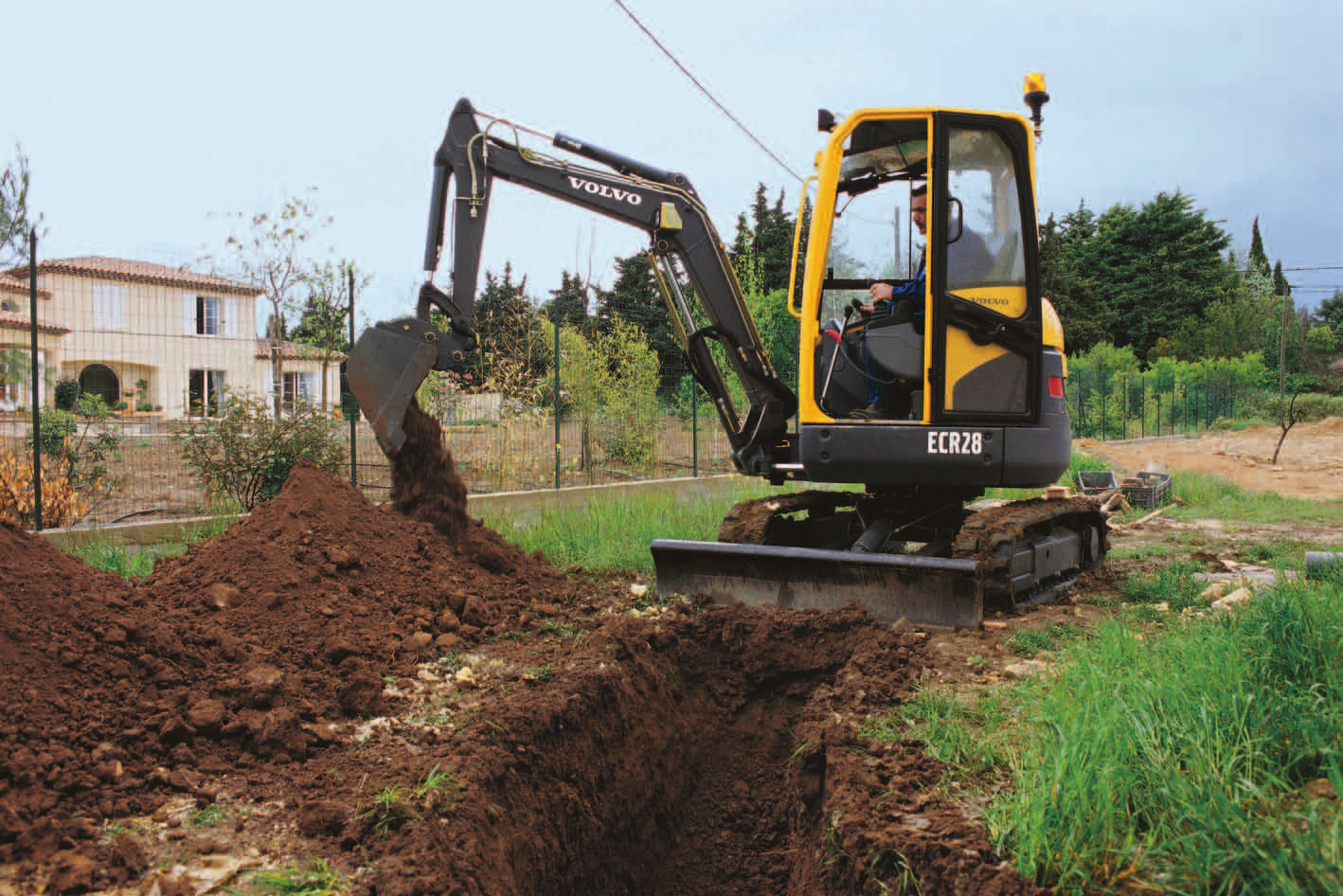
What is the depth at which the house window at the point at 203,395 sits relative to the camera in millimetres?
8594

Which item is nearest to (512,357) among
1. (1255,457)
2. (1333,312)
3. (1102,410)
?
(1255,457)

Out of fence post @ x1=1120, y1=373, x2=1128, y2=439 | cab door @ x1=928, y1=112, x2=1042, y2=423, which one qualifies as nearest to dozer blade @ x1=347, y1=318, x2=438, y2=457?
cab door @ x1=928, y1=112, x2=1042, y2=423

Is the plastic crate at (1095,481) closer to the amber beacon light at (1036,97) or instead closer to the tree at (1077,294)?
the amber beacon light at (1036,97)

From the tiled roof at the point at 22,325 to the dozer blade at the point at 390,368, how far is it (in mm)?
3388

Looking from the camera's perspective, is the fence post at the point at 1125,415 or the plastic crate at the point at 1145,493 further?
the fence post at the point at 1125,415

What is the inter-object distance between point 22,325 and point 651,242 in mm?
5389

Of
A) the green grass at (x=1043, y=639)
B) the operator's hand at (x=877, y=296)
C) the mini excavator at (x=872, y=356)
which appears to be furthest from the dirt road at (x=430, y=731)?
the operator's hand at (x=877, y=296)

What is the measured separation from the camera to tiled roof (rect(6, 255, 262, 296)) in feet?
27.5

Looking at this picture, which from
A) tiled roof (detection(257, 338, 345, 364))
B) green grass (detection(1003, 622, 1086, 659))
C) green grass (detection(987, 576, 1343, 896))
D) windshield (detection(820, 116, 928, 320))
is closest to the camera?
green grass (detection(987, 576, 1343, 896))

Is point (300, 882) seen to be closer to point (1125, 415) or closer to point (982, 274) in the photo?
point (982, 274)

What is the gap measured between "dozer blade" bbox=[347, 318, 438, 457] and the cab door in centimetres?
338

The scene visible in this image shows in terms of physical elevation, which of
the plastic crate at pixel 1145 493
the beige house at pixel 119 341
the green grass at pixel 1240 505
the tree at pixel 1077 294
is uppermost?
the tree at pixel 1077 294

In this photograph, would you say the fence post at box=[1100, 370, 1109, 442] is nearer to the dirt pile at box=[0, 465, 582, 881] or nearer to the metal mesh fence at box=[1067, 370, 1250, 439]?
the metal mesh fence at box=[1067, 370, 1250, 439]

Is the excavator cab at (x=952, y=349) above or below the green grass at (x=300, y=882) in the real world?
above
